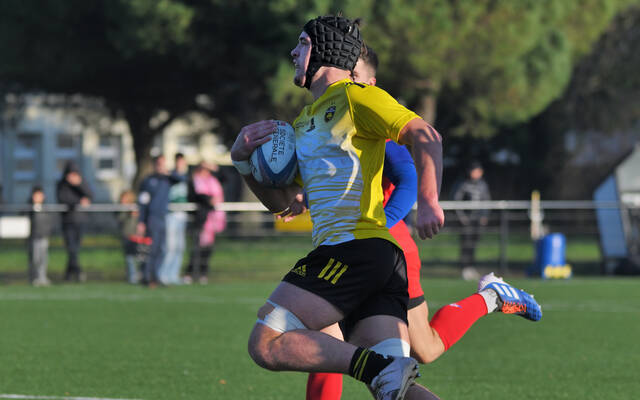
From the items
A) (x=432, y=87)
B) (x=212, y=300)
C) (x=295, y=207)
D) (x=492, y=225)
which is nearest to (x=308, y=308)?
(x=295, y=207)

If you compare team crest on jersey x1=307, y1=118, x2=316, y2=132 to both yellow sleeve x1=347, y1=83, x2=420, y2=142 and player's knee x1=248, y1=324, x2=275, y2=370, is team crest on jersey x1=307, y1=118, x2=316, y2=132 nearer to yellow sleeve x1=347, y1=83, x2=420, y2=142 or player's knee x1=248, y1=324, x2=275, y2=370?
yellow sleeve x1=347, y1=83, x2=420, y2=142

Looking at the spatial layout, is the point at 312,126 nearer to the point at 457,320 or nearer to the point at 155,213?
the point at 457,320

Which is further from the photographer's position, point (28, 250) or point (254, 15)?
point (254, 15)

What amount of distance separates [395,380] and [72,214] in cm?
1366

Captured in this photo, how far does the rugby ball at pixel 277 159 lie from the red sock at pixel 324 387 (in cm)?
94

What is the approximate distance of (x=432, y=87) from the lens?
25.7m

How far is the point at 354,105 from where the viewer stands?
3.84m

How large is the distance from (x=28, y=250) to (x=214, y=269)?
3249mm

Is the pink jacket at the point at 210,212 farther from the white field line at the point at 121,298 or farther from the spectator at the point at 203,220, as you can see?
the white field line at the point at 121,298

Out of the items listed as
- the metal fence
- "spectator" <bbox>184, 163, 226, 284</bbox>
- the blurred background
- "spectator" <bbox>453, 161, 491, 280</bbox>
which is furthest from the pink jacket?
"spectator" <bbox>453, 161, 491, 280</bbox>

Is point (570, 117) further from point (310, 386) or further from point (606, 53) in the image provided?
point (310, 386)

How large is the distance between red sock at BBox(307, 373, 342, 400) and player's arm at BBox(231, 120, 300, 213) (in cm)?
78

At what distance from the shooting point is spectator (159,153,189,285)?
15.7 metres

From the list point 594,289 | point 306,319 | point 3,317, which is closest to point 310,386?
point 306,319
